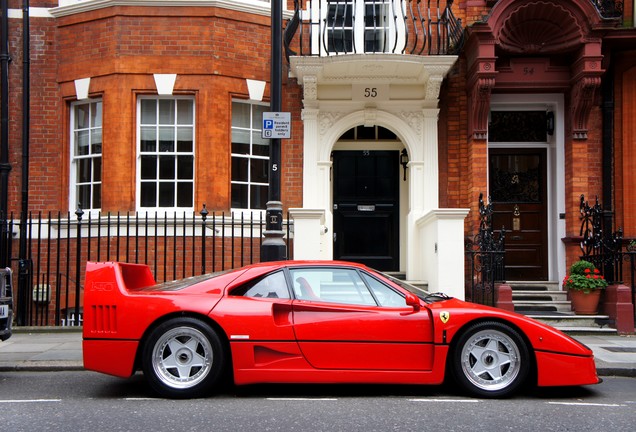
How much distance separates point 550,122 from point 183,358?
8.83 meters

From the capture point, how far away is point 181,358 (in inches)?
255

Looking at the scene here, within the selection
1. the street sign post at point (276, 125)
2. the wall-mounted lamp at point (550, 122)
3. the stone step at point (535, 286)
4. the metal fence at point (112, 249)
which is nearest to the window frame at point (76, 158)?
the metal fence at point (112, 249)

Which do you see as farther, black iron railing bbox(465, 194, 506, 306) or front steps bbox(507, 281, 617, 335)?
black iron railing bbox(465, 194, 506, 306)

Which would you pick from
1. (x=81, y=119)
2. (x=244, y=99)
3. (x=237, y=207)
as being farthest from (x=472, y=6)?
(x=81, y=119)

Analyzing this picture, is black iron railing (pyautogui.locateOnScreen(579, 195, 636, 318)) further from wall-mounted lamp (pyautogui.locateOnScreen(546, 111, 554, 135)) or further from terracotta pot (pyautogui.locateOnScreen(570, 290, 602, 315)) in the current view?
wall-mounted lamp (pyautogui.locateOnScreen(546, 111, 554, 135))

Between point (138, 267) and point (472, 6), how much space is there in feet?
26.8

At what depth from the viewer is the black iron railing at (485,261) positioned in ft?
36.5

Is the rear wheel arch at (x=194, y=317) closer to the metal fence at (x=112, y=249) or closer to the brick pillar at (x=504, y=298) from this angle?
the metal fence at (x=112, y=249)

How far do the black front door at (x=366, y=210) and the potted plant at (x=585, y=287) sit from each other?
10.8ft

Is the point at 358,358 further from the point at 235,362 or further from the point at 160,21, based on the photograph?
the point at 160,21

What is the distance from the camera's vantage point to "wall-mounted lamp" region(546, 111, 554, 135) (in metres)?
12.9

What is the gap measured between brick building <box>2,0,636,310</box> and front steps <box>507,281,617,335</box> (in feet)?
2.03

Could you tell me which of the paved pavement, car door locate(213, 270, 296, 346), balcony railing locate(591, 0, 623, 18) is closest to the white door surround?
balcony railing locate(591, 0, 623, 18)

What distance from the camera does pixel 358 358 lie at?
6.44 m
